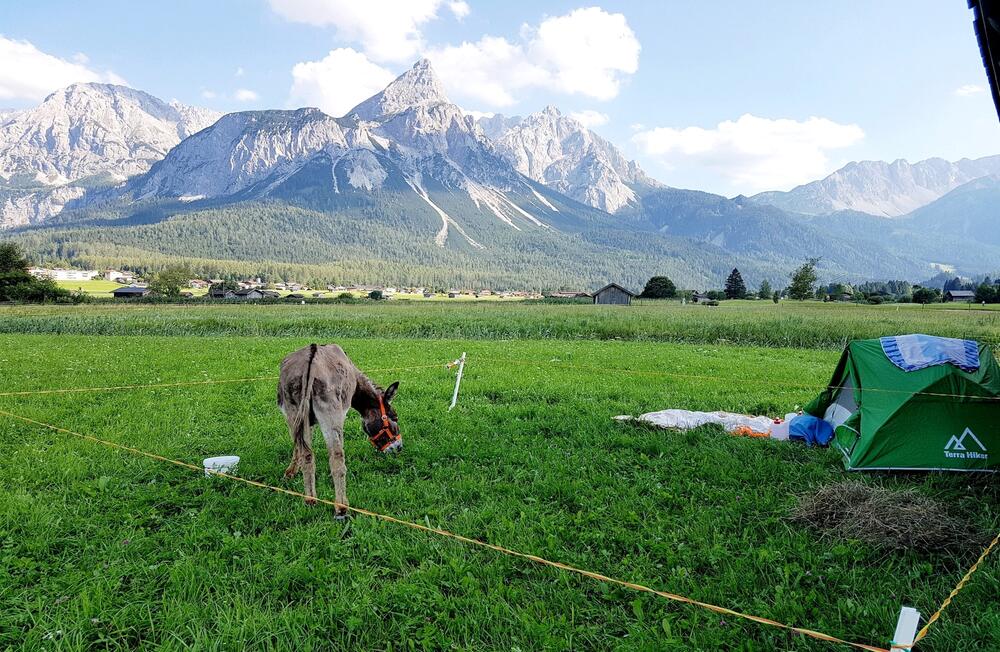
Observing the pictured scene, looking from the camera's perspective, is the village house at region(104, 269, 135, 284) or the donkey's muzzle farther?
the village house at region(104, 269, 135, 284)

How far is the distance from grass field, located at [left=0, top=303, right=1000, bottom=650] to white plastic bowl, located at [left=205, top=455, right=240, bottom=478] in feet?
0.66

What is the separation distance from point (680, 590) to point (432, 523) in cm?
281

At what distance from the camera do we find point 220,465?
23.9 ft

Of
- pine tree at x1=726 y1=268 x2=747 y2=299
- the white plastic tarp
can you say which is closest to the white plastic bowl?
the white plastic tarp

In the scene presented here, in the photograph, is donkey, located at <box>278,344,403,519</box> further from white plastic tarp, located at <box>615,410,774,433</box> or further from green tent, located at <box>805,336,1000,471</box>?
green tent, located at <box>805,336,1000,471</box>

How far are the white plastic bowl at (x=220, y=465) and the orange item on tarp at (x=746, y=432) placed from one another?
871cm

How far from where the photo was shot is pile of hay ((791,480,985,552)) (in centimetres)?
524

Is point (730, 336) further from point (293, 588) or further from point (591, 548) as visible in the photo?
point (293, 588)

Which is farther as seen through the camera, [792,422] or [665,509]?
[792,422]

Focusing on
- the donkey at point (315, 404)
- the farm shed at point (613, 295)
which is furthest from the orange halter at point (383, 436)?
the farm shed at point (613, 295)

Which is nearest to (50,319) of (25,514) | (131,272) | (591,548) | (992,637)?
(25,514)

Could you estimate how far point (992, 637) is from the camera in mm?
3863

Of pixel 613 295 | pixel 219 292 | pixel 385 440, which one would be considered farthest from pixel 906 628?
pixel 219 292

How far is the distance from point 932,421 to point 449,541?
7.38 meters
